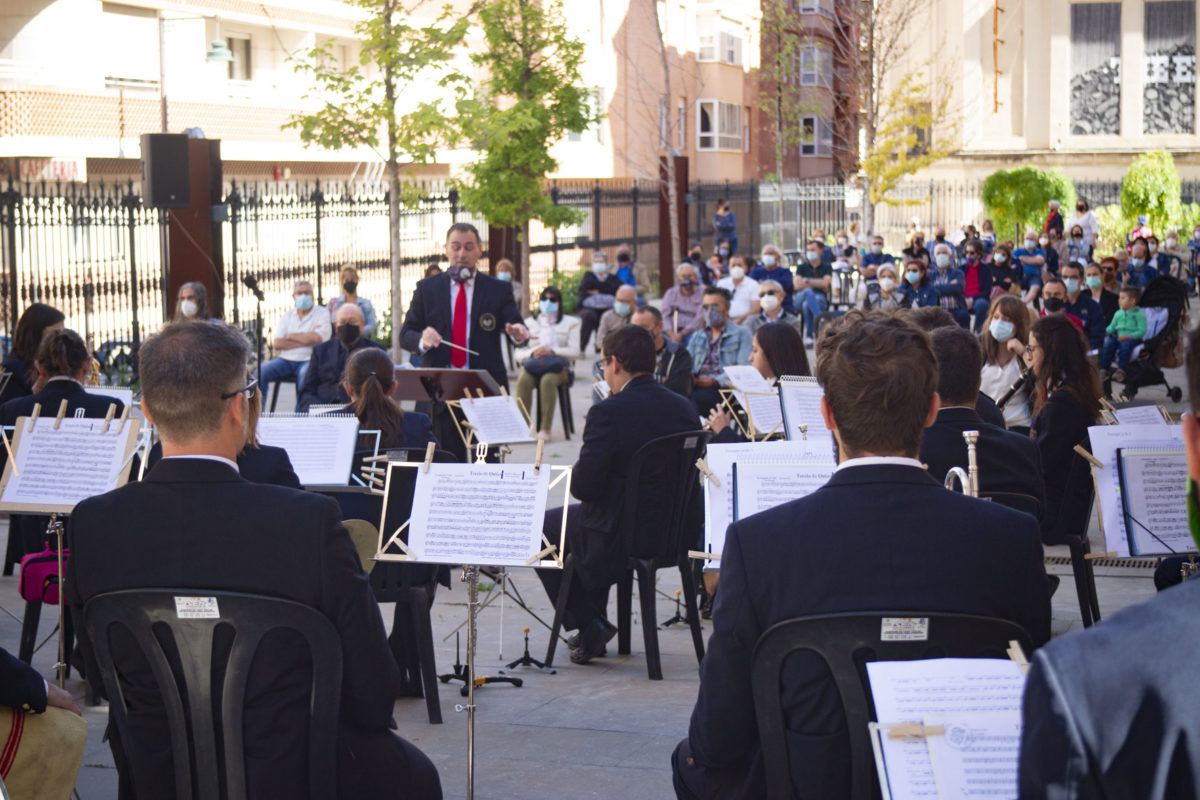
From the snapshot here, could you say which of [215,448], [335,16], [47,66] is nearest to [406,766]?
[215,448]

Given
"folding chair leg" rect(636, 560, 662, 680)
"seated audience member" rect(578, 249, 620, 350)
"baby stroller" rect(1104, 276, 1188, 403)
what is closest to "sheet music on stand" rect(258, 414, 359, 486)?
"folding chair leg" rect(636, 560, 662, 680)

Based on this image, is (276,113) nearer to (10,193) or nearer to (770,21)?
(770,21)

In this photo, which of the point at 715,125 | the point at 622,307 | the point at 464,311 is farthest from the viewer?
the point at 715,125

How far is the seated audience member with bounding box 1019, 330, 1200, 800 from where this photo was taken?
1.48 metres

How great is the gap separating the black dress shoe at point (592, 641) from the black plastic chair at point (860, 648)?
160 inches

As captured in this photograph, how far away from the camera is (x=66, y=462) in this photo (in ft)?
17.7

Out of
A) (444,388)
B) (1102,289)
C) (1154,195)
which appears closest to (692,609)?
(444,388)

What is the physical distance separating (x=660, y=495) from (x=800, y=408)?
0.78 meters

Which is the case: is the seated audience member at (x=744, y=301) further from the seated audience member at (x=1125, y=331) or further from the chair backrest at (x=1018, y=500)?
the chair backrest at (x=1018, y=500)

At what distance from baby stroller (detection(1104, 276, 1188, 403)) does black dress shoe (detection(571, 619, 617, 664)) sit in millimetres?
9174

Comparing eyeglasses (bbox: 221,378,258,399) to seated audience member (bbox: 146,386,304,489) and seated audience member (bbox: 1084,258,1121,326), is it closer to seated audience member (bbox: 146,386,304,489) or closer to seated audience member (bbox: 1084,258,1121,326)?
seated audience member (bbox: 146,386,304,489)

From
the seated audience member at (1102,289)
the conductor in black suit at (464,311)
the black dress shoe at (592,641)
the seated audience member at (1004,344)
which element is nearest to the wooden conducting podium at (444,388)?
the conductor in black suit at (464,311)

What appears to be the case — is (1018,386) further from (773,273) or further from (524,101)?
(524,101)

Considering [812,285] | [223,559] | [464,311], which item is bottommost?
[223,559]
